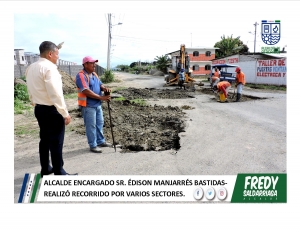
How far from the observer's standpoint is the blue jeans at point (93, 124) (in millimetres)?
3902

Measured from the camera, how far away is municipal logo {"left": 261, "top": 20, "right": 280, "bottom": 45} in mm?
3119

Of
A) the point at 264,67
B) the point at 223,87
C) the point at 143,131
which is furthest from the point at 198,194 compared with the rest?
the point at 264,67

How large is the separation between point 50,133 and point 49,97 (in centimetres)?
47

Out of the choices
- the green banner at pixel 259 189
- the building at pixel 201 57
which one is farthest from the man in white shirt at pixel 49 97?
the building at pixel 201 57

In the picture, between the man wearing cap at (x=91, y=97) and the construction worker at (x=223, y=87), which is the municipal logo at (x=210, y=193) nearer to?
the man wearing cap at (x=91, y=97)

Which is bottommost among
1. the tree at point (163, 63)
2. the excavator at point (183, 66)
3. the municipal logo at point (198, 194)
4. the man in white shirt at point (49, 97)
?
the municipal logo at point (198, 194)

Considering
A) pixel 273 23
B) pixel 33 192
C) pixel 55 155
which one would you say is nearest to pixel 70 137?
pixel 55 155

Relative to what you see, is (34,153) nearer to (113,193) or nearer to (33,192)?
(33,192)

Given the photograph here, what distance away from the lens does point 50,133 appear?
2.82m

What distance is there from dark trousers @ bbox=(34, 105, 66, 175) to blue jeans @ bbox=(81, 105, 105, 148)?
1.01 meters

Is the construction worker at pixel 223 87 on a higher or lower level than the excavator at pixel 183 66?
lower

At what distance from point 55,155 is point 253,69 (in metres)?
19.3

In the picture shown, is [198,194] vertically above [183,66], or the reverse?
[183,66]

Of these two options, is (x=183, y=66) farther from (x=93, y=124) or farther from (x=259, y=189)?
(x=259, y=189)
